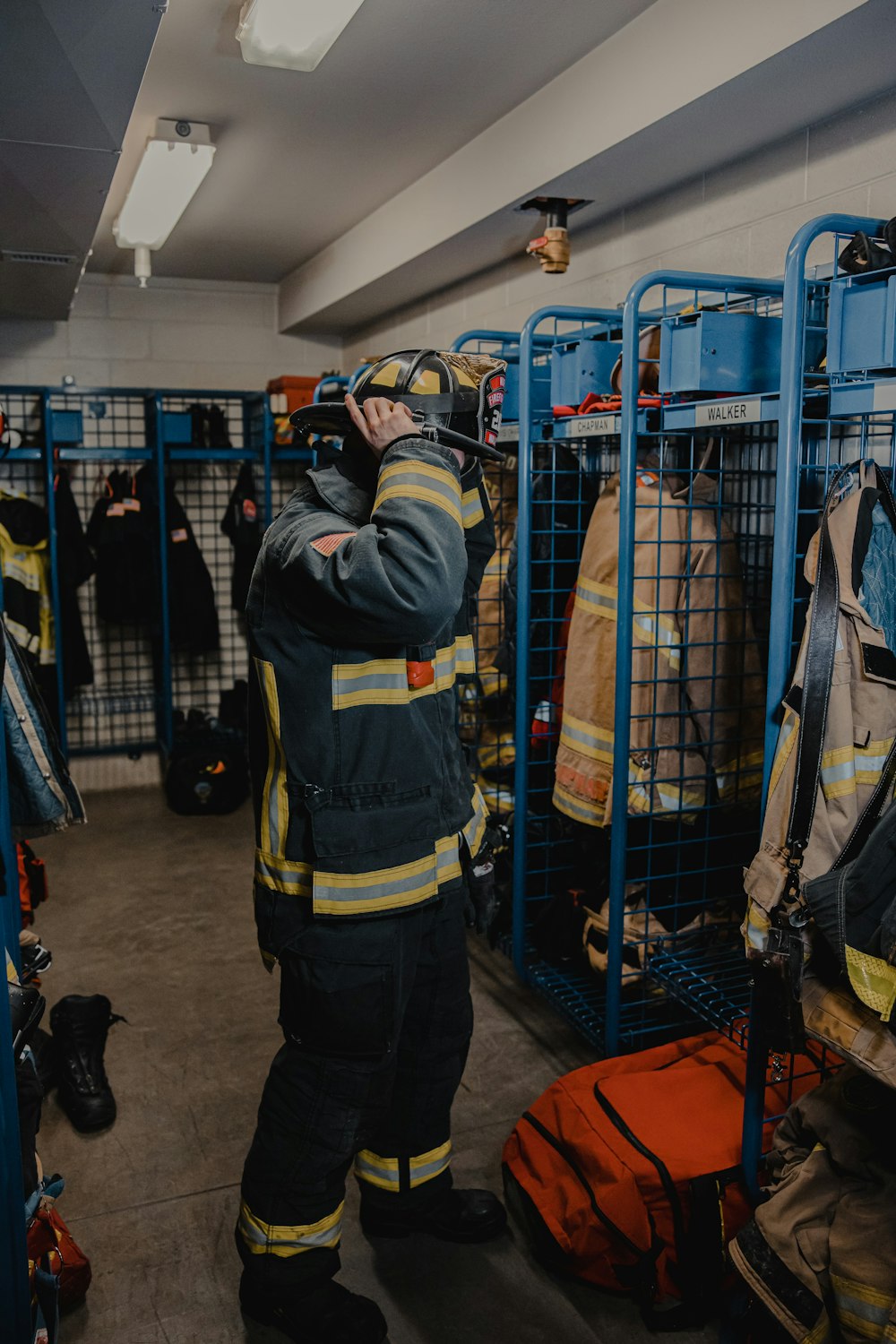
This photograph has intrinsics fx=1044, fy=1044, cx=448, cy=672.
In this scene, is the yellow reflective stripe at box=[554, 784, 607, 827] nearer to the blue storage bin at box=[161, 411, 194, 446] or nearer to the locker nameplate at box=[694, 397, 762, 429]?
the locker nameplate at box=[694, 397, 762, 429]

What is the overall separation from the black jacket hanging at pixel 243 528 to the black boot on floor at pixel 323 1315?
446 cm

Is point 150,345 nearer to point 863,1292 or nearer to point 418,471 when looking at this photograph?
point 418,471

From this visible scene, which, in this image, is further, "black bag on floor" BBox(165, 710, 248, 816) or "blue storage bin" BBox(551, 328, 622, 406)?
"black bag on floor" BBox(165, 710, 248, 816)

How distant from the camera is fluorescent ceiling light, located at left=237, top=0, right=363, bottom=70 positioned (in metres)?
2.54

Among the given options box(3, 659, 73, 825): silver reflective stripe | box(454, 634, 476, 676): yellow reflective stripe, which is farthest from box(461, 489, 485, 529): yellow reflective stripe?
box(3, 659, 73, 825): silver reflective stripe

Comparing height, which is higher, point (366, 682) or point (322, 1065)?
point (366, 682)

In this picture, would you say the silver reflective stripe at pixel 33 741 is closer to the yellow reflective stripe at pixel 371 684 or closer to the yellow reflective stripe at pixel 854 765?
the yellow reflective stripe at pixel 371 684

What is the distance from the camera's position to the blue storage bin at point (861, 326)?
181 cm

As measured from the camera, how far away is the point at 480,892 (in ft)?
7.48

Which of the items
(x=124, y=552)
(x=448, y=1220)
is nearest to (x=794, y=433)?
(x=448, y=1220)

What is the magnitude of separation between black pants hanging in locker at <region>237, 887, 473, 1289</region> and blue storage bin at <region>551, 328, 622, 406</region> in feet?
5.22

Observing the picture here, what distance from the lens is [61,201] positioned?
3.29 meters

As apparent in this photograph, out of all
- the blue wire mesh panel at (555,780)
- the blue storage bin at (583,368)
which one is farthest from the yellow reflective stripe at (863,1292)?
the blue storage bin at (583,368)

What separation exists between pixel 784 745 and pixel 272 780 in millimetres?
964
